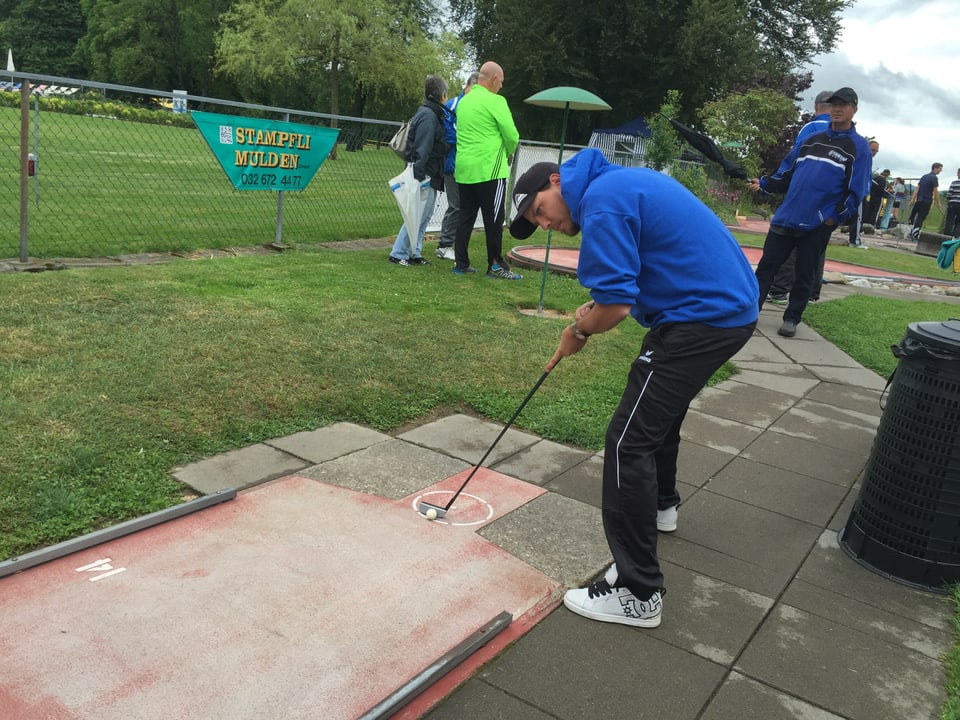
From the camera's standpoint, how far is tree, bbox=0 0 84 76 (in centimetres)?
6688

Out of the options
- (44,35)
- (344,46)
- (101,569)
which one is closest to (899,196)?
(344,46)

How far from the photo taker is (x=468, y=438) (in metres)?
4.38

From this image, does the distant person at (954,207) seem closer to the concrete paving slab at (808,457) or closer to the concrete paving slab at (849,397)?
the concrete paving slab at (849,397)

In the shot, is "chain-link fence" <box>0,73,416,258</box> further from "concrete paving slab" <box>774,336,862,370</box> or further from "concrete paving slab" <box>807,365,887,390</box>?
"concrete paving slab" <box>807,365,887,390</box>

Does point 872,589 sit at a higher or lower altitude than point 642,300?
lower

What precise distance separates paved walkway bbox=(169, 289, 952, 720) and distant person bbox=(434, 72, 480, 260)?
16.3ft

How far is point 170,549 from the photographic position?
2.95 meters

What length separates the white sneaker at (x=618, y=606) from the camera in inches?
110

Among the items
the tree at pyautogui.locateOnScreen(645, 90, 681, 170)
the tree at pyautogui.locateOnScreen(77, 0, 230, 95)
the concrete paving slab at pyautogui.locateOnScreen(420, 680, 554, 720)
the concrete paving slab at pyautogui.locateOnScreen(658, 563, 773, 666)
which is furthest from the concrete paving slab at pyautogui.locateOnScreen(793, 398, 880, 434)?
the tree at pyautogui.locateOnScreen(77, 0, 230, 95)

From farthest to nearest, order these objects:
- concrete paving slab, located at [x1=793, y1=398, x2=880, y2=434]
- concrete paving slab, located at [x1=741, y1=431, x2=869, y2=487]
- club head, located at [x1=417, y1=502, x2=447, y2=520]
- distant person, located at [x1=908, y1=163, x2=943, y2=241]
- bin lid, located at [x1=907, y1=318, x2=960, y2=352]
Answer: distant person, located at [x1=908, y1=163, x2=943, y2=241] < concrete paving slab, located at [x1=793, y1=398, x2=880, y2=434] < concrete paving slab, located at [x1=741, y1=431, x2=869, y2=487] < club head, located at [x1=417, y1=502, x2=447, y2=520] < bin lid, located at [x1=907, y1=318, x2=960, y2=352]

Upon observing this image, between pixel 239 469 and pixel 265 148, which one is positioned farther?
pixel 265 148

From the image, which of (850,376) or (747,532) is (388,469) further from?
(850,376)

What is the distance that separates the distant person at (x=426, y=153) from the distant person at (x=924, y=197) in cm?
1819

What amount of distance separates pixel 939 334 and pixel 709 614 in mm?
1533
